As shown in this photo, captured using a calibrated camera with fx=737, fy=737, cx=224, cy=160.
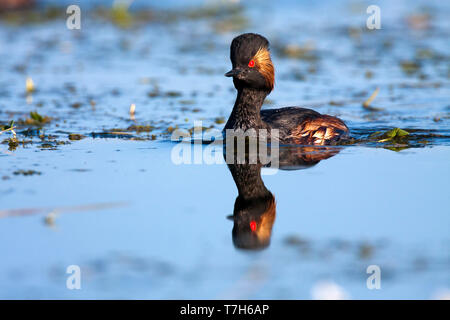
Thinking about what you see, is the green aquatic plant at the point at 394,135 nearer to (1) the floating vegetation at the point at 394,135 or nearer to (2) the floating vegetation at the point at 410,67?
(1) the floating vegetation at the point at 394,135

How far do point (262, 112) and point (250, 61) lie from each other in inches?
45.8

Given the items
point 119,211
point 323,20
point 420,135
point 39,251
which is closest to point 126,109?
point 420,135

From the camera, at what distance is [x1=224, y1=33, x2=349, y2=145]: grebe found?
9.81 metres

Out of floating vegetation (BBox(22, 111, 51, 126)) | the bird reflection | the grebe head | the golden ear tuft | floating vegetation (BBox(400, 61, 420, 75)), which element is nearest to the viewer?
the bird reflection

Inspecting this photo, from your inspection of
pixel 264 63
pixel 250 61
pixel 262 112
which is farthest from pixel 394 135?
pixel 250 61

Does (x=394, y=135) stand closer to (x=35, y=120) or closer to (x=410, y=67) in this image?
(x=35, y=120)

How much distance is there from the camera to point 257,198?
7.97 meters

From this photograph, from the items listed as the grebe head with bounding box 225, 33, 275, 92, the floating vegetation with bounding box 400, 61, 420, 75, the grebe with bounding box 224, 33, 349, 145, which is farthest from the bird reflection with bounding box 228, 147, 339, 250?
the floating vegetation with bounding box 400, 61, 420, 75

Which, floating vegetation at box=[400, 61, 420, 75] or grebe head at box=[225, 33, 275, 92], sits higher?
floating vegetation at box=[400, 61, 420, 75]

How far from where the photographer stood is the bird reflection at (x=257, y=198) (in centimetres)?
680

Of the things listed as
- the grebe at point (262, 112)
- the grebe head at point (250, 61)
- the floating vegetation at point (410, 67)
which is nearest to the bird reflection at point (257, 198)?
the grebe at point (262, 112)

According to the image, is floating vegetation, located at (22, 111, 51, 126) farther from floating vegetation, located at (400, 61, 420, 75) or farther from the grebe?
floating vegetation, located at (400, 61, 420, 75)

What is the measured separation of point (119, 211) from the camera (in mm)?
7340
